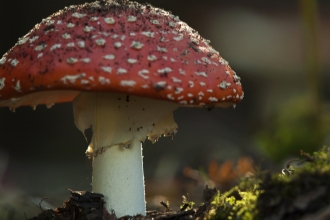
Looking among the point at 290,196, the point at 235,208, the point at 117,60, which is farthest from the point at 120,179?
the point at 290,196

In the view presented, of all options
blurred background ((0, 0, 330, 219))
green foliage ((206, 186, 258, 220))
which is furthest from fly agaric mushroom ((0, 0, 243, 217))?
blurred background ((0, 0, 330, 219))

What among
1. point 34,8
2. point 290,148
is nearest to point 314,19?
point 290,148

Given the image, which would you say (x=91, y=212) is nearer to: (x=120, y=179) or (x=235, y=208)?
(x=120, y=179)

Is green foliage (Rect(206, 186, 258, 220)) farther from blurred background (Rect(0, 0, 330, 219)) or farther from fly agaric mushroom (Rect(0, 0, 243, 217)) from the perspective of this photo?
blurred background (Rect(0, 0, 330, 219))

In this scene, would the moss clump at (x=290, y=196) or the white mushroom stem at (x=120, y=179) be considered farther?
the white mushroom stem at (x=120, y=179)

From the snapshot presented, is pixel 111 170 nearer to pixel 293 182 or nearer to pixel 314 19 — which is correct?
pixel 293 182

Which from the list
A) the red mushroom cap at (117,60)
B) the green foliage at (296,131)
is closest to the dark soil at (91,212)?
the red mushroom cap at (117,60)

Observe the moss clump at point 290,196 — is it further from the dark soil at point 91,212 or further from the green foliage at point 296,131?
the green foliage at point 296,131
